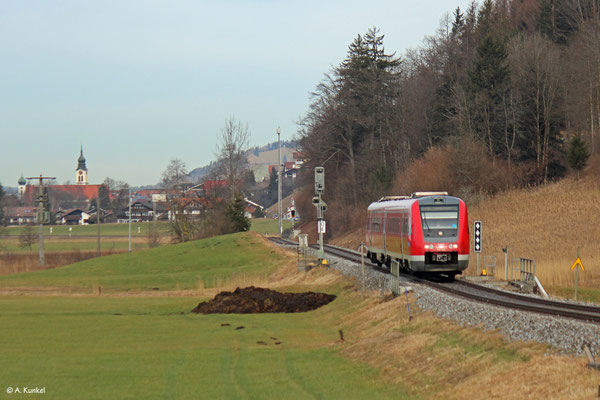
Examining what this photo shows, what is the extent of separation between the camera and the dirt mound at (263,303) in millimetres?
31922

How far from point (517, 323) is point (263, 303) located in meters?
17.4

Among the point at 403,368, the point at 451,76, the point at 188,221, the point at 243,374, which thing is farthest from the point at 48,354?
the point at 188,221

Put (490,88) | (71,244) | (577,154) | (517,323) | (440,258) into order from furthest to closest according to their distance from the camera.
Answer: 1. (71,244)
2. (490,88)
3. (577,154)
4. (440,258)
5. (517,323)

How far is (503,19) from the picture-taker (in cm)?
10344

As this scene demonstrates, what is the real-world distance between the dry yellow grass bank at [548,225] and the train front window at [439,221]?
7.98 m

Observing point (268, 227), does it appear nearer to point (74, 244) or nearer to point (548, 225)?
point (74, 244)

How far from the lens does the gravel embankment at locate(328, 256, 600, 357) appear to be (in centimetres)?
1432

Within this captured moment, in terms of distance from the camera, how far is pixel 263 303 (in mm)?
32781

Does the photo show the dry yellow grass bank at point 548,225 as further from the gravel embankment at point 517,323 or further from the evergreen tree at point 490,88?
the gravel embankment at point 517,323

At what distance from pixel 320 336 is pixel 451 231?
27.3 ft

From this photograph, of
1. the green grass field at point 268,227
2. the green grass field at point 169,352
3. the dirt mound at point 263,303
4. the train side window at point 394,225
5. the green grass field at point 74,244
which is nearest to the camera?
the green grass field at point 169,352

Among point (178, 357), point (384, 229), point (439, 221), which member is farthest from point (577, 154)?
point (178, 357)

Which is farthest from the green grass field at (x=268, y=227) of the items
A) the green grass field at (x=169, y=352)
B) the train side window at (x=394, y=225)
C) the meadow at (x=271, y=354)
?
the meadow at (x=271, y=354)

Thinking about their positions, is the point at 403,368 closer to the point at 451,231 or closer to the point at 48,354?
the point at 48,354
